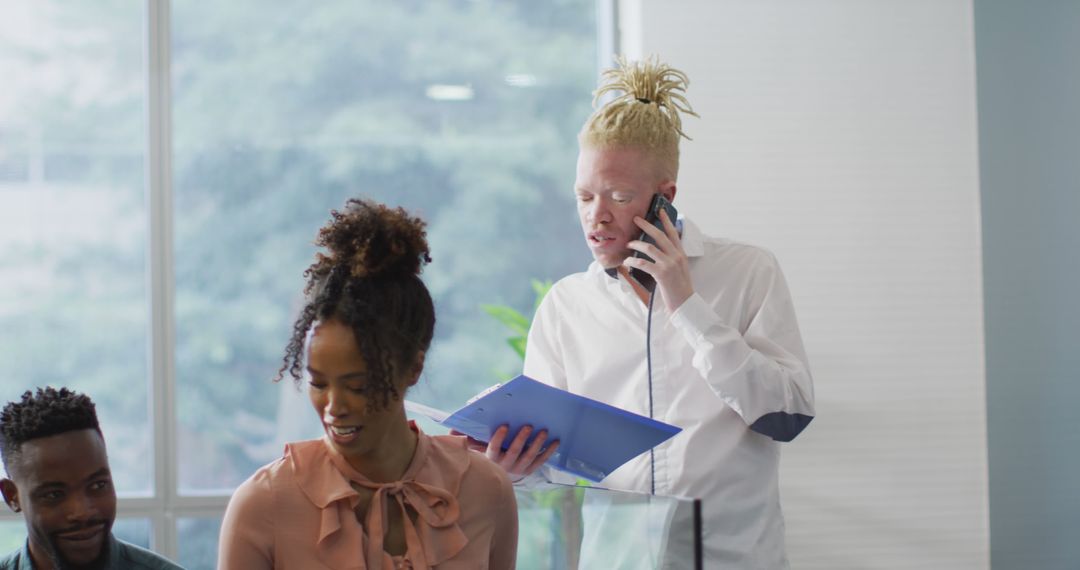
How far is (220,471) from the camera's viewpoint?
4293mm

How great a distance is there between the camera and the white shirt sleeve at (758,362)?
1.91 m

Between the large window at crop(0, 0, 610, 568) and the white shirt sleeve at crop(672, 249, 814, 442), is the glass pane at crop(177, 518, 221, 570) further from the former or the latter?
the white shirt sleeve at crop(672, 249, 814, 442)

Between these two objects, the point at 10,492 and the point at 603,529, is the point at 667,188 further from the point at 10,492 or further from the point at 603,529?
the point at 10,492

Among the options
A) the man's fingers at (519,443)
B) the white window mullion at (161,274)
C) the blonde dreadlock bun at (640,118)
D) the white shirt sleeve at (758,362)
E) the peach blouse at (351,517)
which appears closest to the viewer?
the peach blouse at (351,517)

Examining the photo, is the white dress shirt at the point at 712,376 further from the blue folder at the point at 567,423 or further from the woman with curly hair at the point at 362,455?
the woman with curly hair at the point at 362,455

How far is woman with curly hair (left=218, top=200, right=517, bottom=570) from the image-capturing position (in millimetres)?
1228

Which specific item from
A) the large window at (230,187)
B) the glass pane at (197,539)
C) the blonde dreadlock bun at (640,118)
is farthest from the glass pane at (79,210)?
the blonde dreadlock bun at (640,118)

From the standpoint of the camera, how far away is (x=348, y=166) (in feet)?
14.4

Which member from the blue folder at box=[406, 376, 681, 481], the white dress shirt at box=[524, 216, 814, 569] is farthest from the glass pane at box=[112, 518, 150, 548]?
the blue folder at box=[406, 376, 681, 481]

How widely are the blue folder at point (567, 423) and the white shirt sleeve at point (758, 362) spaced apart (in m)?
0.28

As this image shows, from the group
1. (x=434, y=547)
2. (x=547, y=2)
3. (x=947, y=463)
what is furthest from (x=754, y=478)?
(x=547, y=2)

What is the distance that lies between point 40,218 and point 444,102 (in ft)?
5.59

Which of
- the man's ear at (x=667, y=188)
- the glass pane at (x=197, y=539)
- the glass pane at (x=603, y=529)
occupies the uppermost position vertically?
the man's ear at (x=667, y=188)

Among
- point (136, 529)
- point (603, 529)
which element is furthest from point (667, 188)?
point (136, 529)
